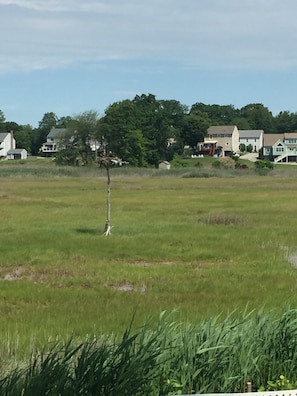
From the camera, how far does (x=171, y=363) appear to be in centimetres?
494

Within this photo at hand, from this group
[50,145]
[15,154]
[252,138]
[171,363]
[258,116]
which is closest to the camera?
[171,363]

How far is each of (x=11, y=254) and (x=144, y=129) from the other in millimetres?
84432

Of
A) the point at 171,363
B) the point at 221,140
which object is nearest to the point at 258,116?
the point at 221,140

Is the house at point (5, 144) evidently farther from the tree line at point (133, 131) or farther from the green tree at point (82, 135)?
the green tree at point (82, 135)

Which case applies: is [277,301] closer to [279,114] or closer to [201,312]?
[201,312]

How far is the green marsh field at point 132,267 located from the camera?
30.8 feet

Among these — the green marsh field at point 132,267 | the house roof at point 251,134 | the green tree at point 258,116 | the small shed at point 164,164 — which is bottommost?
the green marsh field at point 132,267

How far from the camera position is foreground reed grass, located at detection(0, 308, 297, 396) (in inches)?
170

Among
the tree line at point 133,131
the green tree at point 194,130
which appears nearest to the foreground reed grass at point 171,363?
the tree line at point 133,131

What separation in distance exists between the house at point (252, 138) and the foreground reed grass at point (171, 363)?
12173cm

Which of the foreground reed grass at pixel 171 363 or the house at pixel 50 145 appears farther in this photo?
the house at pixel 50 145

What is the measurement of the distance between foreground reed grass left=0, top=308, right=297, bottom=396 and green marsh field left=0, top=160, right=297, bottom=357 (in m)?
1.31

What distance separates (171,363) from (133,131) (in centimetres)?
8431

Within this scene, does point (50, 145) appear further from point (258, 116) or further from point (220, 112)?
point (258, 116)
